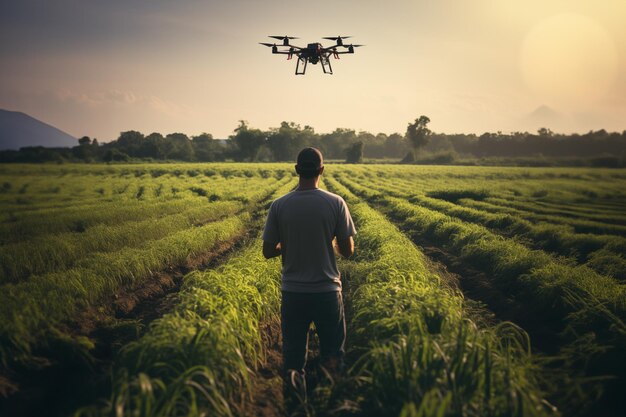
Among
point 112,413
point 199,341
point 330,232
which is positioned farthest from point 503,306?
point 112,413

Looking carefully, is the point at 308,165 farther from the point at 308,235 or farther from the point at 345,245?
the point at 345,245

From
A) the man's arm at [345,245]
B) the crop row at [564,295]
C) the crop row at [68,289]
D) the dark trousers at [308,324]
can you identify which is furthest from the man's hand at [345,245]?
the crop row at [68,289]

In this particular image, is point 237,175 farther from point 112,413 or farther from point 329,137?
point 329,137

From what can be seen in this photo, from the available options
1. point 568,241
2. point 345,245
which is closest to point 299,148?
point 568,241

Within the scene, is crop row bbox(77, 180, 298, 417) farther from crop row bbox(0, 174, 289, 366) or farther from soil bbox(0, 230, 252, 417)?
crop row bbox(0, 174, 289, 366)

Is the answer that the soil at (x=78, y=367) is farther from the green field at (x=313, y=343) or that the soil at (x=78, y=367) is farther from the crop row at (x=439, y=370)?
the crop row at (x=439, y=370)

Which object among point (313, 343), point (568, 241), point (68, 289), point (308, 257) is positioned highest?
point (308, 257)

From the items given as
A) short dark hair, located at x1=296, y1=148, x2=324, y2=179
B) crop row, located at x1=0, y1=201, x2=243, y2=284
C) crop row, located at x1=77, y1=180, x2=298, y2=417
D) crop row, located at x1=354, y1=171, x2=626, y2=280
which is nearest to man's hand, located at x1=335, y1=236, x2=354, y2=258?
short dark hair, located at x1=296, y1=148, x2=324, y2=179
